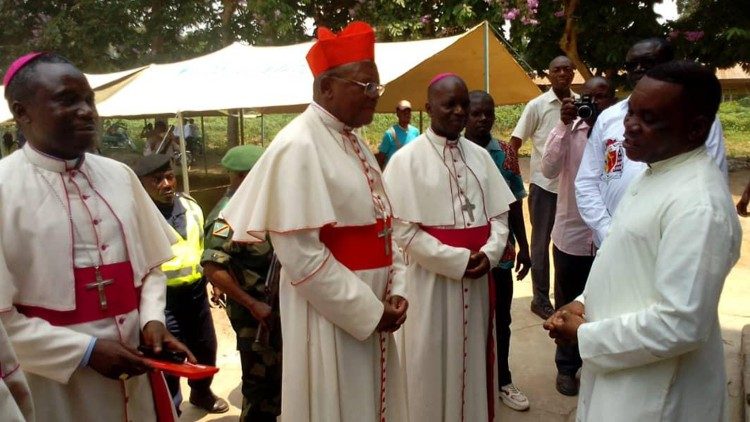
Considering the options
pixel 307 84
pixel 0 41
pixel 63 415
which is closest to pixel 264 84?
pixel 307 84

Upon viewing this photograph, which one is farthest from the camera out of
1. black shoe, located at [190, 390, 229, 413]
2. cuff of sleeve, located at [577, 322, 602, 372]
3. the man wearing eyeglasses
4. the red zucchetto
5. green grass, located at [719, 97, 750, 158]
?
green grass, located at [719, 97, 750, 158]

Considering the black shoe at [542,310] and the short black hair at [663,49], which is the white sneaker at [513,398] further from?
the short black hair at [663,49]

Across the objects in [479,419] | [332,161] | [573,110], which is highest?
[573,110]

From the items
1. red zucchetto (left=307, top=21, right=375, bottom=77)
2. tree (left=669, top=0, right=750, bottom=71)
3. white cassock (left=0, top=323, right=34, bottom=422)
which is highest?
tree (left=669, top=0, right=750, bottom=71)

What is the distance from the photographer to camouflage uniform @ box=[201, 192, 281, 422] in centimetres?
337

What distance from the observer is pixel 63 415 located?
213cm

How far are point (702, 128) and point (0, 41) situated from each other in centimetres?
2199

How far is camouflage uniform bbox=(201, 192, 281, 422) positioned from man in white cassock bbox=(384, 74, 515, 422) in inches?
30.2

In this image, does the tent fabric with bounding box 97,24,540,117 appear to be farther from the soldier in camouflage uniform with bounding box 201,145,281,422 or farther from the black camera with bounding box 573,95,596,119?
the soldier in camouflage uniform with bounding box 201,145,281,422

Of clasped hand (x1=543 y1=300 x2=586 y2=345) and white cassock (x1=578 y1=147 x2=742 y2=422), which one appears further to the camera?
clasped hand (x1=543 y1=300 x2=586 y2=345)

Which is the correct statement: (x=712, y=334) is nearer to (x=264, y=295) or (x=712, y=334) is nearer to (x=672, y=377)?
Answer: (x=672, y=377)

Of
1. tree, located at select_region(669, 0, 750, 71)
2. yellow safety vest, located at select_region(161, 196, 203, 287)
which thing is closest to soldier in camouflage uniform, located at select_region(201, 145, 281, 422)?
yellow safety vest, located at select_region(161, 196, 203, 287)

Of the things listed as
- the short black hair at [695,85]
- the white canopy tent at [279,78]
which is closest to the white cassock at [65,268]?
the short black hair at [695,85]

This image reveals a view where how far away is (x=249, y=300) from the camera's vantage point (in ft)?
→ 10.9
